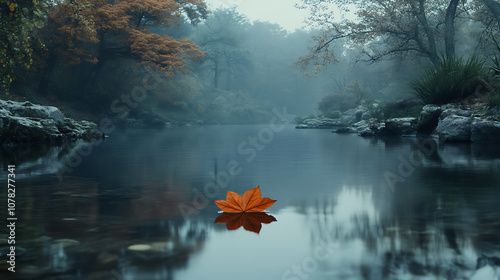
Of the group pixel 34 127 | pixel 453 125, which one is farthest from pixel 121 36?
pixel 453 125

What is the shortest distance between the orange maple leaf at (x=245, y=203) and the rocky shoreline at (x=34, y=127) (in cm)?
851

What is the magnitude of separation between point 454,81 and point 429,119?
123 cm

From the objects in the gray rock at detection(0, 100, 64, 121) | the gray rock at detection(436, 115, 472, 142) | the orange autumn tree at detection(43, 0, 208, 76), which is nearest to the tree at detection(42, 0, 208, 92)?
the orange autumn tree at detection(43, 0, 208, 76)

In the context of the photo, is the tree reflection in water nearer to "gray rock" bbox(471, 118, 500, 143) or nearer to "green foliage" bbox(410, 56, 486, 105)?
"gray rock" bbox(471, 118, 500, 143)

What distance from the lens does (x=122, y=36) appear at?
27484mm

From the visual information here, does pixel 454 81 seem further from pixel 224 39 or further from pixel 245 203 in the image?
pixel 224 39

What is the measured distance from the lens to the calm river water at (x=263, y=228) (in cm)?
191

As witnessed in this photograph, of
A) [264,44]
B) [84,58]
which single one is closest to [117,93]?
[84,58]

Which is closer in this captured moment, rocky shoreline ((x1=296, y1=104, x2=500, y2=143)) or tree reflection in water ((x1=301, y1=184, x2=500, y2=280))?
tree reflection in water ((x1=301, y1=184, x2=500, y2=280))

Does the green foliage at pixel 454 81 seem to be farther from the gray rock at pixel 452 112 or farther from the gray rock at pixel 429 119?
the gray rock at pixel 452 112

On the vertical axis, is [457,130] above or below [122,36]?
below

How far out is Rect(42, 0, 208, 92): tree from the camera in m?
23.7

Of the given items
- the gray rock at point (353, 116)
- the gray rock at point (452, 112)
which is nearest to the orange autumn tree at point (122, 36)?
the gray rock at point (353, 116)

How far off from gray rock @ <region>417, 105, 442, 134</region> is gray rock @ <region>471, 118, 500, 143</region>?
7.63 ft
